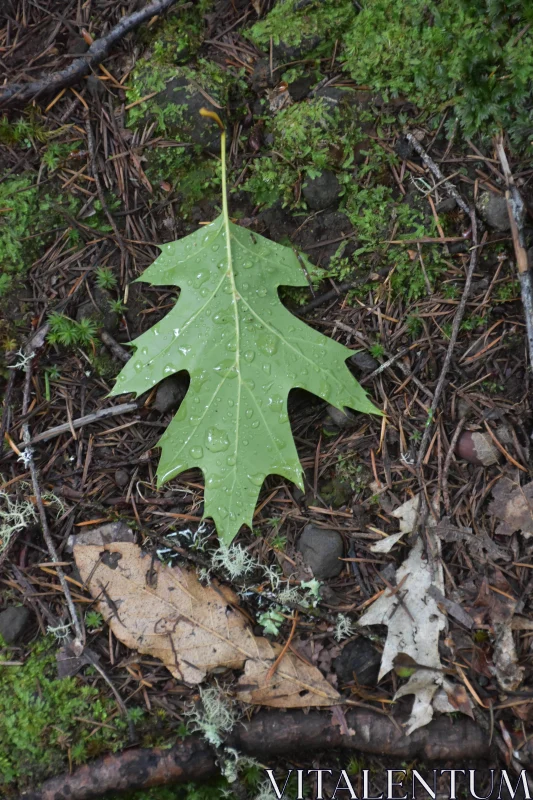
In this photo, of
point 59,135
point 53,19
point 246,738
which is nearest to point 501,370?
point 246,738

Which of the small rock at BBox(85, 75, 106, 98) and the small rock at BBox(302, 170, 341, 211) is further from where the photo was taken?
the small rock at BBox(85, 75, 106, 98)

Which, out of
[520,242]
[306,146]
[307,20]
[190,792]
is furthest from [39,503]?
[307,20]

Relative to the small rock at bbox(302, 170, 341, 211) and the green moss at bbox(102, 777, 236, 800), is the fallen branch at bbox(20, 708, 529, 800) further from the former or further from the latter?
the small rock at bbox(302, 170, 341, 211)

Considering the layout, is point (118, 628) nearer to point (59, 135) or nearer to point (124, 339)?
point (124, 339)

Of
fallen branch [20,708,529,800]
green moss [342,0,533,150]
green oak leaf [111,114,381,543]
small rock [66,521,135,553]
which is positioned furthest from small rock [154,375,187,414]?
green moss [342,0,533,150]

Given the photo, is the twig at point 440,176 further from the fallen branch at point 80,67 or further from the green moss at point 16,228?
the green moss at point 16,228
